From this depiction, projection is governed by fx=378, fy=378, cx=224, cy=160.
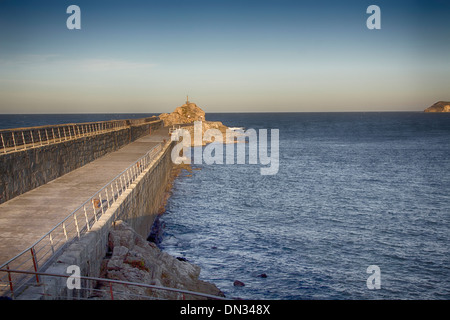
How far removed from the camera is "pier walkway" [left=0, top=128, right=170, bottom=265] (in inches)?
439

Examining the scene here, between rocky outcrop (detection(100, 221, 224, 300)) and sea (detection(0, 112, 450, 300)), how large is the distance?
81.4 inches

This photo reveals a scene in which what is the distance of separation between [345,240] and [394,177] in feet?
79.3

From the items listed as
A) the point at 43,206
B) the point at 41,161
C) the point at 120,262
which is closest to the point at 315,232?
the point at 120,262

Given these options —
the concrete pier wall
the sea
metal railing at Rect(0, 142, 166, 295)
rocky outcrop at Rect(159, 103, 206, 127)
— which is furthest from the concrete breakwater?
rocky outcrop at Rect(159, 103, 206, 127)

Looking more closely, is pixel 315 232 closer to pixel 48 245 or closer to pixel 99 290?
pixel 48 245

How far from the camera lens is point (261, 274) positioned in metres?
18.8

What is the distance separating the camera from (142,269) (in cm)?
1212

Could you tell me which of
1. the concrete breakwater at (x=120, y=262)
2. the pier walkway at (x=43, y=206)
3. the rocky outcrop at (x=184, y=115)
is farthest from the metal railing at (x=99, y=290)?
the rocky outcrop at (x=184, y=115)

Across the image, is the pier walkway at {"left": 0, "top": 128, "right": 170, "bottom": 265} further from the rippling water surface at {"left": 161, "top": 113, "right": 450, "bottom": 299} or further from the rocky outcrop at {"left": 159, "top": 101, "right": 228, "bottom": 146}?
the rocky outcrop at {"left": 159, "top": 101, "right": 228, "bottom": 146}

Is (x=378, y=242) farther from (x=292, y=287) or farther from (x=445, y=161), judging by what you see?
(x=445, y=161)

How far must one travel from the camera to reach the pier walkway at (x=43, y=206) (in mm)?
11141

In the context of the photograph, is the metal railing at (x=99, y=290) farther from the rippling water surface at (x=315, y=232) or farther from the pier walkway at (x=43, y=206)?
the rippling water surface at (x=315, y=232)

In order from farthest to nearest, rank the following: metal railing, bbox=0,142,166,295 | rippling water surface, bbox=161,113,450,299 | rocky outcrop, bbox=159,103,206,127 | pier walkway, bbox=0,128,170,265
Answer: rocky outcrop, bbox=159,103,206,127
rippling water surface, bbox=161,113,450,299
pier walkway, bbox=0,128,170,265
metal railing, bbox=0,142,166,295
